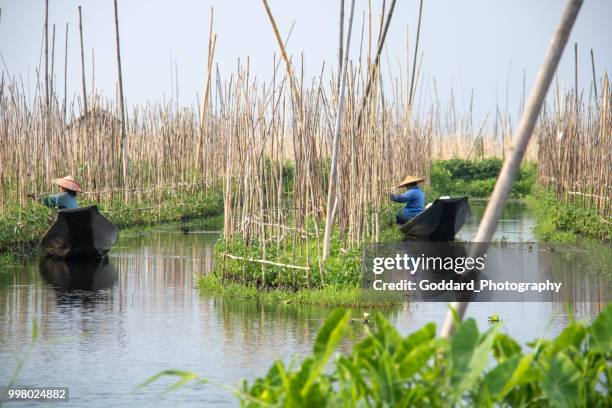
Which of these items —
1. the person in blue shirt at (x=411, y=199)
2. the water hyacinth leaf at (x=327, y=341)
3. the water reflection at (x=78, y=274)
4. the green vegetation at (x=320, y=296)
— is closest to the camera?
the water hyacinth leaf at (x=327, y=341)

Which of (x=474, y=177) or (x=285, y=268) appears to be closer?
(x=285, y=268)

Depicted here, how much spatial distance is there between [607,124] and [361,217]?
473 centimetres

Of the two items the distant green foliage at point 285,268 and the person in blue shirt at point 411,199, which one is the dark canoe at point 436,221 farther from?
the distant green foliage at point 285,268

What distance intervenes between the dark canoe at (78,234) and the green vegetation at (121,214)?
64cm

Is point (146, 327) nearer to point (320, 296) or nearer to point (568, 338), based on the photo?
point (320, 296)

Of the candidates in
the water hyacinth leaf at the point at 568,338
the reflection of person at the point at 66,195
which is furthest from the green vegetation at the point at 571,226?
the water hyacinth leaf at the point at 568,338

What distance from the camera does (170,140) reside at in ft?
60.0

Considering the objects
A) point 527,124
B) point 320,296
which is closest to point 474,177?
point 320,296

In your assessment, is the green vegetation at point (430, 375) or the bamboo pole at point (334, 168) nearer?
the green vegetation at point (430, 375)

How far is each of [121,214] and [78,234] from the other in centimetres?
451

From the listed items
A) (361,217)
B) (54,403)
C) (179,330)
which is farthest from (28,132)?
(54,403)

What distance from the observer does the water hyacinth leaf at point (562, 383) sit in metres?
3.42

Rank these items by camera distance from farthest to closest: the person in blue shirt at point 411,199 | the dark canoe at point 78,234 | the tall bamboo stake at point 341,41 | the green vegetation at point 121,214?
the person in blue shirt at point 411,199, the green vegetation at point 121,214, the dark canoe at point 78,234, the tall bamboo stake at point 341,41

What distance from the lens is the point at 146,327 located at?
7766 millimetres
